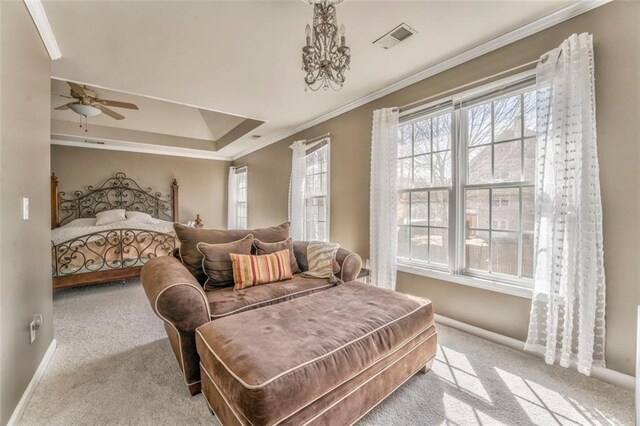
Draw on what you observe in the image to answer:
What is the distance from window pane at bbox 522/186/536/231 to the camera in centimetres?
221

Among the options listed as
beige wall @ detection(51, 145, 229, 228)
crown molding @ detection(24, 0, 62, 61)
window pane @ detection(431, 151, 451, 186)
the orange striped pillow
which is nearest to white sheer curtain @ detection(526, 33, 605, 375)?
window pane @ detection(431, 151, 451, 186)

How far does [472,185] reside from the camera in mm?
2551

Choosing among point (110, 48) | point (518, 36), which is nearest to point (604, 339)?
point (518, 36)

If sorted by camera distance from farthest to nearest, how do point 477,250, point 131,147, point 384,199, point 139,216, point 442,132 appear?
point 131,147, point 139,216, point 384,199, point 442,132, point 477,250

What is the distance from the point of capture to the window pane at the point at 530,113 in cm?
220

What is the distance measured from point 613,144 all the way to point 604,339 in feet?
4.21

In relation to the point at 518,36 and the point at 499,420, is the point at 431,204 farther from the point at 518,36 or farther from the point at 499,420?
the point at 499,420

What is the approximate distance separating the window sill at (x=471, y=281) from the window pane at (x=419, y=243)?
0.13 metres

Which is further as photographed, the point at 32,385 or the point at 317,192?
the point at 317,192

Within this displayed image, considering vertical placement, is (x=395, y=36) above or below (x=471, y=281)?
above

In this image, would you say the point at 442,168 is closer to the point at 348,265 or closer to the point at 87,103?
the point at 348,265

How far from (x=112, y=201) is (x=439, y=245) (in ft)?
20.6

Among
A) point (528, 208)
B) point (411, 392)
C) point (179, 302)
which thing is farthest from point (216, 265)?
point (528, 208)

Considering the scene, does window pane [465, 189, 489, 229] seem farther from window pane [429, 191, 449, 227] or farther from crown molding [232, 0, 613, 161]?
crown molding [232, 0, 613, 161]
